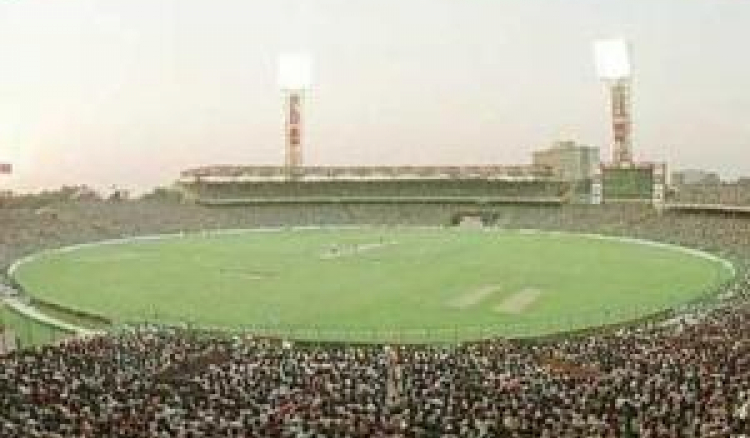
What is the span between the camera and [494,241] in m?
85.8

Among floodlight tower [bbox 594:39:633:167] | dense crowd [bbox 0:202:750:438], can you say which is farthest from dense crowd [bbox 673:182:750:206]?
dense crowd [bbox 0:202:750:438]

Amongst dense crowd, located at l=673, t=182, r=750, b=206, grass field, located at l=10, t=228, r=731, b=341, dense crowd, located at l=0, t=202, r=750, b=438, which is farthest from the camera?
dense crowd, located at l=673, t=182, r=750, b=206

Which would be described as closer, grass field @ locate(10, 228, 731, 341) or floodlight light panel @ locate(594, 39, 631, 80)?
grass field @ locate(10, 228, 731, 341)

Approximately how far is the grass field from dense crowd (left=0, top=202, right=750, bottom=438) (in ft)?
38.1

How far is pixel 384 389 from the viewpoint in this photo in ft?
80.2

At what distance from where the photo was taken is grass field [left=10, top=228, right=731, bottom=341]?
48062 millimetres

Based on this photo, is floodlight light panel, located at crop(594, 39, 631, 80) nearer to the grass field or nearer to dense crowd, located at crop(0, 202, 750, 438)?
the grass field

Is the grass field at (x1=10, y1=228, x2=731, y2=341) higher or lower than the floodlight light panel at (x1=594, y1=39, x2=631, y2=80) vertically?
lower

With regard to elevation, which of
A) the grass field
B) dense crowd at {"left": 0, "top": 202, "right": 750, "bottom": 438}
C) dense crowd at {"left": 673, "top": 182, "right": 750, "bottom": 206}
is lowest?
the grass field

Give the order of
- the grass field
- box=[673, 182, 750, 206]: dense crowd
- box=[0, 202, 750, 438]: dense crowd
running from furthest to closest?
box=[673, 182, 750, 206]: dense crowd
the grass field
box=[0, 202, 750, 438]: dense crowd

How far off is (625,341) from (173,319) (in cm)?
2252

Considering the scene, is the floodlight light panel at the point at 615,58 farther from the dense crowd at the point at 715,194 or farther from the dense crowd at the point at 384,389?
the dense crowd at the point at 384,389

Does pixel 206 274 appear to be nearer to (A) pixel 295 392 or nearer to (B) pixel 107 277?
(B) pixel 107 277

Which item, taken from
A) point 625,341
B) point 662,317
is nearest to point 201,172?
point 662,317
